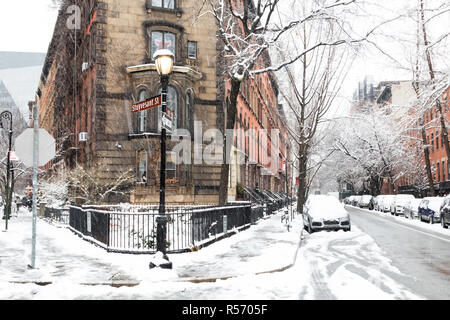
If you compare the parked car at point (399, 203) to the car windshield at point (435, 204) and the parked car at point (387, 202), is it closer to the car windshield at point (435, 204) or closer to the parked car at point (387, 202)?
the parked car at point (387, 202)

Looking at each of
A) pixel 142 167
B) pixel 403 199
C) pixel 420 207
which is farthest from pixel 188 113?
pixel 403 199

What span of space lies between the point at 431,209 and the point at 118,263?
22383 mm

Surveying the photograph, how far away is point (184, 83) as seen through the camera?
26781mm

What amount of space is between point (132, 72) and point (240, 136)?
1206 cm

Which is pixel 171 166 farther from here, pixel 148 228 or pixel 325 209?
pixel 148 228

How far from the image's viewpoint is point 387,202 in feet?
147

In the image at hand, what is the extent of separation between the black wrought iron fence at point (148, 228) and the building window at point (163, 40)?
12.7 metres

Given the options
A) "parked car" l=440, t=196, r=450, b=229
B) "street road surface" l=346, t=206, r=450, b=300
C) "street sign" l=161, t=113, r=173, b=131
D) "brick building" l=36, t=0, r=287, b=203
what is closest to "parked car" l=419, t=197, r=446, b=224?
"parked car" l=440, t=196, r=450, b=229

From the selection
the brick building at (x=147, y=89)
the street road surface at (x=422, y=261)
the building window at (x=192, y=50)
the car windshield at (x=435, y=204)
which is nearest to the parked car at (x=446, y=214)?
the car windshield at (x=435, y=204)

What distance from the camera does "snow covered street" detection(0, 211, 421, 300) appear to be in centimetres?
798

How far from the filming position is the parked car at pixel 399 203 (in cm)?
3766

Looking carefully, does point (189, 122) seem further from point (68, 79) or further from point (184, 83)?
point (68, 79)
